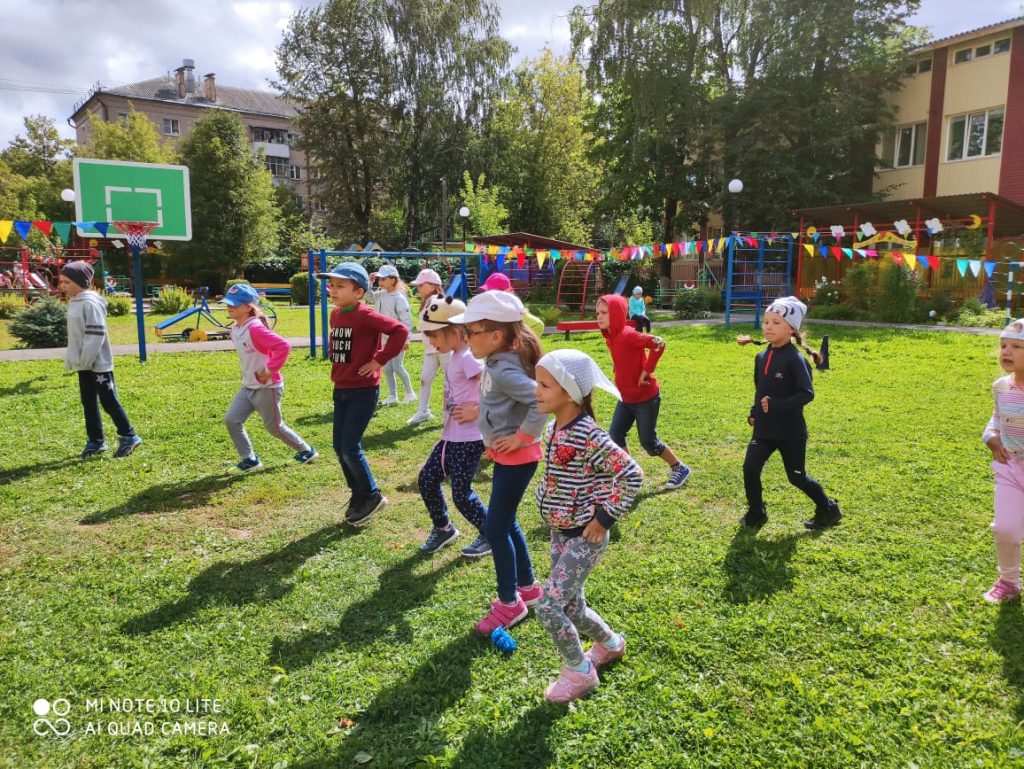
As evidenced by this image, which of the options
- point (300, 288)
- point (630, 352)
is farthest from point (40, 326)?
point (300, 288)

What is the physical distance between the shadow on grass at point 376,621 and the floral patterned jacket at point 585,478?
1224mm

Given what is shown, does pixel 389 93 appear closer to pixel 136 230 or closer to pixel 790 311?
pixel 136 230

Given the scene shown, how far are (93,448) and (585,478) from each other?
6.07m

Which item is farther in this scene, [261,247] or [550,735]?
[261,247]

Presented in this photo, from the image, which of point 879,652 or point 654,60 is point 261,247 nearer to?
point 654,60

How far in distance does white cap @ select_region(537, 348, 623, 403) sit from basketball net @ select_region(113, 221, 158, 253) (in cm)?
1229

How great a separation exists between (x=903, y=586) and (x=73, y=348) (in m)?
7.38

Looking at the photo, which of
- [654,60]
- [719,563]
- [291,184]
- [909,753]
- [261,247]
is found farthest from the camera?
[291,184]

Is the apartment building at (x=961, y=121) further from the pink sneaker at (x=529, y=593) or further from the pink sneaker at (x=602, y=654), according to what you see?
the pink sneaker at (x=602, y=654)

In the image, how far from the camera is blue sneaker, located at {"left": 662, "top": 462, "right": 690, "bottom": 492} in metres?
5.80

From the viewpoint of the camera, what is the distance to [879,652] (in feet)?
10.9

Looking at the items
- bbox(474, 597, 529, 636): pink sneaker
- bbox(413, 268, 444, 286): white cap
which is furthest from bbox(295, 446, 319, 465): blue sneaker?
bbox(474, 597, 529, 636): pink sneaker

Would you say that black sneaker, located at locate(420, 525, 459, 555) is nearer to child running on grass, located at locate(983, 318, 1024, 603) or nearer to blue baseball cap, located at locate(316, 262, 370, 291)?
blue baseball cap, located at locate(316, 262, 370, 291)

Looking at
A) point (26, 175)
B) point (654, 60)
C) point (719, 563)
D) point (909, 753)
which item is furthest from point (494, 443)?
point (26, 175)
